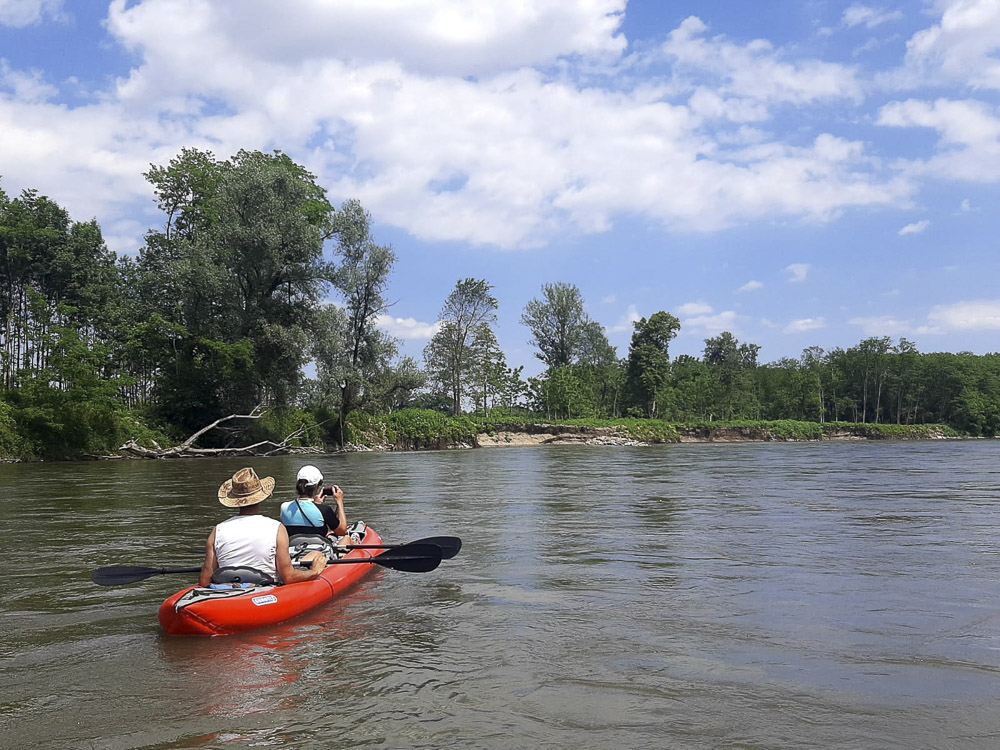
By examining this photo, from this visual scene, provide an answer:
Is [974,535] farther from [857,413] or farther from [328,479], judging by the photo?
[857,413]

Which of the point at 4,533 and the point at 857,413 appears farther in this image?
the point at 857,413

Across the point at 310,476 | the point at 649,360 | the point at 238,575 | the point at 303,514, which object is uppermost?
the point at 649,360

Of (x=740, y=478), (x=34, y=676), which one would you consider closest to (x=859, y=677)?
(x=34, y=676)

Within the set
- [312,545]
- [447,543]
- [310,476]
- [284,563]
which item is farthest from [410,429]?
[284,563]

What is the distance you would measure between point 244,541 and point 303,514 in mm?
1410

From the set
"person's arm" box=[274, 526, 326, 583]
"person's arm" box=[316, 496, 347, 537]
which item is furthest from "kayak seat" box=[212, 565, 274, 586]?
"person's arm" box=[316, 496, 347, 537]

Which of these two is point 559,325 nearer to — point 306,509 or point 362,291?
point 362,291

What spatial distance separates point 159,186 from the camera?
4003cm

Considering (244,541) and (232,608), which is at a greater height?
(244,541)

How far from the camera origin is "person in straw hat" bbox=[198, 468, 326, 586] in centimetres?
597

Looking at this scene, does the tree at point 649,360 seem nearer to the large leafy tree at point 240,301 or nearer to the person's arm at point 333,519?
the large leafy tree at point 240,301

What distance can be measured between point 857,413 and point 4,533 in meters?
88.9

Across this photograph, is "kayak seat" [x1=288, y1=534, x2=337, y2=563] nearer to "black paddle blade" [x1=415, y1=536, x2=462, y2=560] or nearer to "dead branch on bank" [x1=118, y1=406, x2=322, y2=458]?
"black paddle blade" [x1=415, y1=536, x2=462, y2=560]

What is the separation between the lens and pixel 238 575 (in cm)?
599
